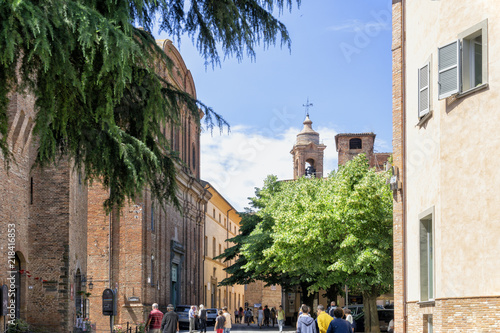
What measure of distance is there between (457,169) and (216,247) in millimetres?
52367

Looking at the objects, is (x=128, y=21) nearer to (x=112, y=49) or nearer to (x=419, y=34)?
(x=112, y=49)

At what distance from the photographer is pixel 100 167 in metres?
9.33

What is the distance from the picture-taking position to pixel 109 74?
26.8 feet

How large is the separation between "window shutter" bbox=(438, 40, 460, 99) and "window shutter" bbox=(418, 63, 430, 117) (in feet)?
4.13

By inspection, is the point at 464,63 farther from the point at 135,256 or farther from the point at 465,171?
the point at 135,256

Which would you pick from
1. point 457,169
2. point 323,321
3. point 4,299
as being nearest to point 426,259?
point 457,169

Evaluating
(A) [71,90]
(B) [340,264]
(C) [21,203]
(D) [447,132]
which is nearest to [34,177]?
(C) [21,203]

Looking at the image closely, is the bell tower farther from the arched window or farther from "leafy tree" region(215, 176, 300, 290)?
"leafy tree" region(215, 176, 300, 290)

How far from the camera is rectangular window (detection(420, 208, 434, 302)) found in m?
15.7

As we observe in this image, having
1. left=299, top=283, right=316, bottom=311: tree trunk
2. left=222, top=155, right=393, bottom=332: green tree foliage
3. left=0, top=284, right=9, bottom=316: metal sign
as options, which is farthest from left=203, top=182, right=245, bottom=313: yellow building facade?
left=0, top=284, right=9, bottom=316: metal sign

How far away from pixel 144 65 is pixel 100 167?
1.49m

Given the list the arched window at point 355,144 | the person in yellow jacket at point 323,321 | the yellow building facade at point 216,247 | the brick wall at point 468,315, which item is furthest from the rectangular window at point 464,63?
the arched window at point 355,144

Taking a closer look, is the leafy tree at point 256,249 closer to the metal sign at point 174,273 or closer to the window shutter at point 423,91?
the metal sign at point 174,273

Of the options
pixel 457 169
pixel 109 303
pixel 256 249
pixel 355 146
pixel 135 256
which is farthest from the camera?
pixel 355 146
